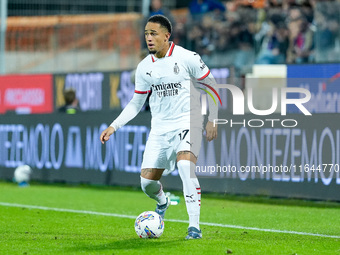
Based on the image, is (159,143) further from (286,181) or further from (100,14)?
(100,14)

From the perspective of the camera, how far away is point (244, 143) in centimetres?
1274

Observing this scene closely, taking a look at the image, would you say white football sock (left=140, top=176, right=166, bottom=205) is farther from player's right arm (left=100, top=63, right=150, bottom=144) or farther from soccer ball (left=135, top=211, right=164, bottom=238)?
player's right arm (left=100, top=63, right=150, bottom=144)

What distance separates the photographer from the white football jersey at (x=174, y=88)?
8281 mm

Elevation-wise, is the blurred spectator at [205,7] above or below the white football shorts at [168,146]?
above

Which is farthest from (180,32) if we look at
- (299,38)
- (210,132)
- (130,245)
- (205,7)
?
(130,245)

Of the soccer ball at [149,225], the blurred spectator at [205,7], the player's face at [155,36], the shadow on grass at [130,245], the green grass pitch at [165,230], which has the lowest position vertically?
the green grass pitch at [165,230]

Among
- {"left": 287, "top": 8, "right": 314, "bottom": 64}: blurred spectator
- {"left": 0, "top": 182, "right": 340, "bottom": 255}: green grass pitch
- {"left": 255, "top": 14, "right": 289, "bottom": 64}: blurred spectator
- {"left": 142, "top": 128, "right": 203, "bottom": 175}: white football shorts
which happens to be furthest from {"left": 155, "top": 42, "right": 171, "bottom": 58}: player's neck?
{"left": 255, "top": 14, "right": 289, "bottom": 64}: blurred spectator

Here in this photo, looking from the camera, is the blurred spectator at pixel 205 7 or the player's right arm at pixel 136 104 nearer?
the player's right arm at pixel 136 104

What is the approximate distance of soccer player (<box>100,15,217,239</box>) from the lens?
8203 mm

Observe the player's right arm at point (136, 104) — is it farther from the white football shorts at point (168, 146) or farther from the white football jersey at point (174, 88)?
the white football shorts at point (168, 146)

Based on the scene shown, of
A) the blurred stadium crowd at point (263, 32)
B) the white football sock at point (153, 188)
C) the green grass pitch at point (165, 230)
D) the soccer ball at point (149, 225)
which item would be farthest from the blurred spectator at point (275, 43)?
the soccer ball at point (149, 225)

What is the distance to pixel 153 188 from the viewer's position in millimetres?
8633

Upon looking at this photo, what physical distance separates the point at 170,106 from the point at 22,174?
816cm

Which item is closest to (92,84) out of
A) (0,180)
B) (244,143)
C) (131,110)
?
(0,180)
